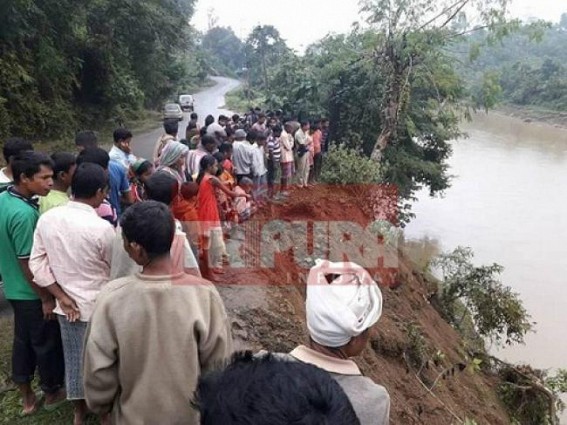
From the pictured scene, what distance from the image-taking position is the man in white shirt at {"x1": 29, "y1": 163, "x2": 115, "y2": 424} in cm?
→ 243

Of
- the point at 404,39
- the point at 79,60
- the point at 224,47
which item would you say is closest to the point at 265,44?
the point at 224,47

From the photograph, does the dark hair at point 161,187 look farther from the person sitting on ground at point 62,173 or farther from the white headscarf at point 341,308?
the white headscarf at point 341,308

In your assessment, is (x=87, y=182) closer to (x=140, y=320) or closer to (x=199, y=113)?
(x=140, y=320)

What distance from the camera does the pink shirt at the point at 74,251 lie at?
243 centimetres

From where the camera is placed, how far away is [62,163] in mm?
3018

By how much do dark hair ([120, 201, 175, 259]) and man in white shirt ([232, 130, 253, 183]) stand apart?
17.1ft

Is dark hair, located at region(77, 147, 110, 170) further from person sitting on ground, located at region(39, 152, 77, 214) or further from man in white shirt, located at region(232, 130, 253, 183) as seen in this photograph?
man in white shirt, located at region(232, 130, 253, 183)

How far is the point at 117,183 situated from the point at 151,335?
8.02 feet

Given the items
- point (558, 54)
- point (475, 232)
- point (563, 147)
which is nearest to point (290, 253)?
point (475, 232)

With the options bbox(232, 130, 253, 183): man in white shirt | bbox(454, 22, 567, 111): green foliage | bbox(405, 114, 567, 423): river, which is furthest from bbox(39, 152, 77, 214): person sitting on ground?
bbox(454, 22, 567, 111): green foliage

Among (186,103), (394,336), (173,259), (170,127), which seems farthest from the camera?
(186,103)

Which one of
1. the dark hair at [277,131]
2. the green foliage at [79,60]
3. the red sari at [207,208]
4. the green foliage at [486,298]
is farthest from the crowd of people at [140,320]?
Result: the green foliage at [79,60]

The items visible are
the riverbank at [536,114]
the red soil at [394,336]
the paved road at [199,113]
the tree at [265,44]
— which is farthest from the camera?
the tree at [265,44]

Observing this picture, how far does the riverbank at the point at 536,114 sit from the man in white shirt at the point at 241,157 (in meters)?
41.3
